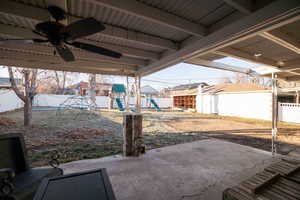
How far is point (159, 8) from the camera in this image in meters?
1.74

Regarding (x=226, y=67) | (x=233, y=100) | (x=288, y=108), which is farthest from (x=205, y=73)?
(x=226, y=67)

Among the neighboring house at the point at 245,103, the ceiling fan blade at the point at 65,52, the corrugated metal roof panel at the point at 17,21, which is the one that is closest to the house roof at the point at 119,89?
the neighboring house at the point at 245,103

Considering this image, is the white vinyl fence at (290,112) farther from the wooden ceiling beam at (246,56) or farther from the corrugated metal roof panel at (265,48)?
the corrugated metal roof panel at (265,48)

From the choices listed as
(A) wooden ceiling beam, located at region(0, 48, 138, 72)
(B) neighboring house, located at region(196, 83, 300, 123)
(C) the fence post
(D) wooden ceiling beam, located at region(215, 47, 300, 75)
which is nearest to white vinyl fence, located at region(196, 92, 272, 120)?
(B) neighboring house, located at region(196, 83, 300, 123)

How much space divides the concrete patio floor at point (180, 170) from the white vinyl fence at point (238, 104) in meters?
7.49

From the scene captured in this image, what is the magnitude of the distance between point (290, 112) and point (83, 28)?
11680 mm

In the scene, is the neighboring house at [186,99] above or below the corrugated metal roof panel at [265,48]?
below

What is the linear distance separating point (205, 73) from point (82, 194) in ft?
83.7

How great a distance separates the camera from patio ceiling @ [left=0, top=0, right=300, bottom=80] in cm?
154

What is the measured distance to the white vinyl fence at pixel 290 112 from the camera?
8203mm

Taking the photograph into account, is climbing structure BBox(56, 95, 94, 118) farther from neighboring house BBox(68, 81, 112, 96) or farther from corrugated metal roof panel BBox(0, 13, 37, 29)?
corrugated metal roof panel BBox(0, 13, 37, 29)

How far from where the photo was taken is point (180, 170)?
2.72 m

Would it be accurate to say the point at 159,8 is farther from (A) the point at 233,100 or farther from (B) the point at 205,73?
(B) the point at 205,73

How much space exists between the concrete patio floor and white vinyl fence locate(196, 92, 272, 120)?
7489mm
